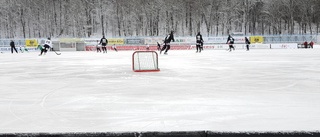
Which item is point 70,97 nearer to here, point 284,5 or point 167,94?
point 167,94

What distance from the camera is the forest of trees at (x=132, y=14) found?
186 ft

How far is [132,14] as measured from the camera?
57.9 metres

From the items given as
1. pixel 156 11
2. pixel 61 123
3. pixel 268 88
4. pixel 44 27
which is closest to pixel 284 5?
pixel 156 11

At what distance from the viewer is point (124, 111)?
4.46 m

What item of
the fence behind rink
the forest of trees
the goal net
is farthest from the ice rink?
the forest of trees

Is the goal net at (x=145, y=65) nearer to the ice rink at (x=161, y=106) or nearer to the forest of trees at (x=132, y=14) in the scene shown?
the ice rink at (x=161, y=106)

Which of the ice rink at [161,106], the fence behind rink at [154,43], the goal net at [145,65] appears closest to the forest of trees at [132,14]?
the fence behind rink at [154,43]

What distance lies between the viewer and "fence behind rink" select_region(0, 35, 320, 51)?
33.0 meters

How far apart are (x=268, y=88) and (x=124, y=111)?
11.9 ft

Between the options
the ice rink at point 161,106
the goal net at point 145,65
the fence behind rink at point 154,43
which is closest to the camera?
the ice rink at point 161,106

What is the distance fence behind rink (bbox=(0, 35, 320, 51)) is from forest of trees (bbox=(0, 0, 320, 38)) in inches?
808

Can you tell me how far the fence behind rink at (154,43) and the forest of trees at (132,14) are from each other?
20522 mm

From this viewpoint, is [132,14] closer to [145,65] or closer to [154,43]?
[154,43]

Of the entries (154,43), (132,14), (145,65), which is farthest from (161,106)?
(132,14)
